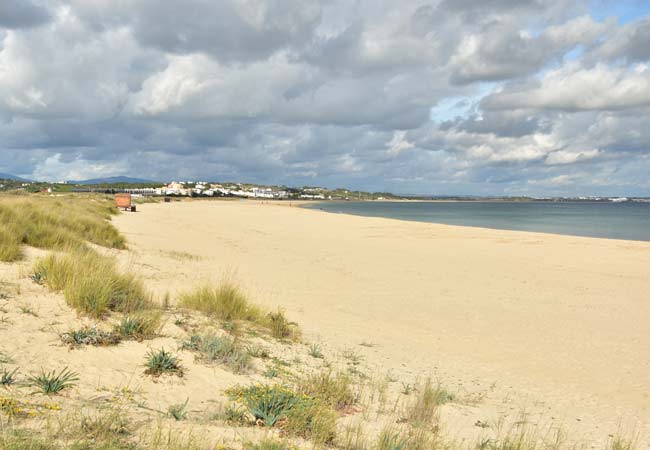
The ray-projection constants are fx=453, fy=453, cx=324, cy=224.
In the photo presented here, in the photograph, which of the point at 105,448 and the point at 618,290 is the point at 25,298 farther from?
the point at 618,290

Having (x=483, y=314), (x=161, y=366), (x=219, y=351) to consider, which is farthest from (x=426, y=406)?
(x=483, y=314)

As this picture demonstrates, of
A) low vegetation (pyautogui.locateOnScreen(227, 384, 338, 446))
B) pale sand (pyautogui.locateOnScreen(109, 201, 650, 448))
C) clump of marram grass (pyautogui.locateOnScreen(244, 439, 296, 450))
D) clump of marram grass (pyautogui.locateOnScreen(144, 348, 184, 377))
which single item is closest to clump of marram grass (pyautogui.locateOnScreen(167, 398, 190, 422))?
low vegetation (pyautogui.locateOnScreen(227, 384, 338, 446))

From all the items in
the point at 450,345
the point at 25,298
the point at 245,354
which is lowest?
the point at 450,345

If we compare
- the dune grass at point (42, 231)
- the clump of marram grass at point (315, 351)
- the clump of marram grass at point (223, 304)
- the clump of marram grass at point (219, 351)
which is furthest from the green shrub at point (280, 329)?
the dune grass at point (42, 231)

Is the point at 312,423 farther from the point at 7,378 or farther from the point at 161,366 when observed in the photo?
the point at 7,378

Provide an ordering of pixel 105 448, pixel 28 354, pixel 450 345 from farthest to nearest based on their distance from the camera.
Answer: pixel 450 345
pixel 28 354
pixel 105 448

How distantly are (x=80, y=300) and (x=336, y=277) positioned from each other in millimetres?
9120

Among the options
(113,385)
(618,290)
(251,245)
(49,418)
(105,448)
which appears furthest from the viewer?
(251,245)

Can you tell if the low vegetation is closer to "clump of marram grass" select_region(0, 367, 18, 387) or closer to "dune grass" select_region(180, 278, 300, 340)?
"clump of marram grass" select_region(0, 367, 18, 387)

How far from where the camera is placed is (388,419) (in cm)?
454

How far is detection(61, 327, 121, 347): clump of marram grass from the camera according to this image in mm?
5047

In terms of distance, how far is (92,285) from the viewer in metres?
6.25

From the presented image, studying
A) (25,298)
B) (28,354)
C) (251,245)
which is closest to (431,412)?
(28,354)

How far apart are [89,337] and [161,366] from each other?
1.02 metres
